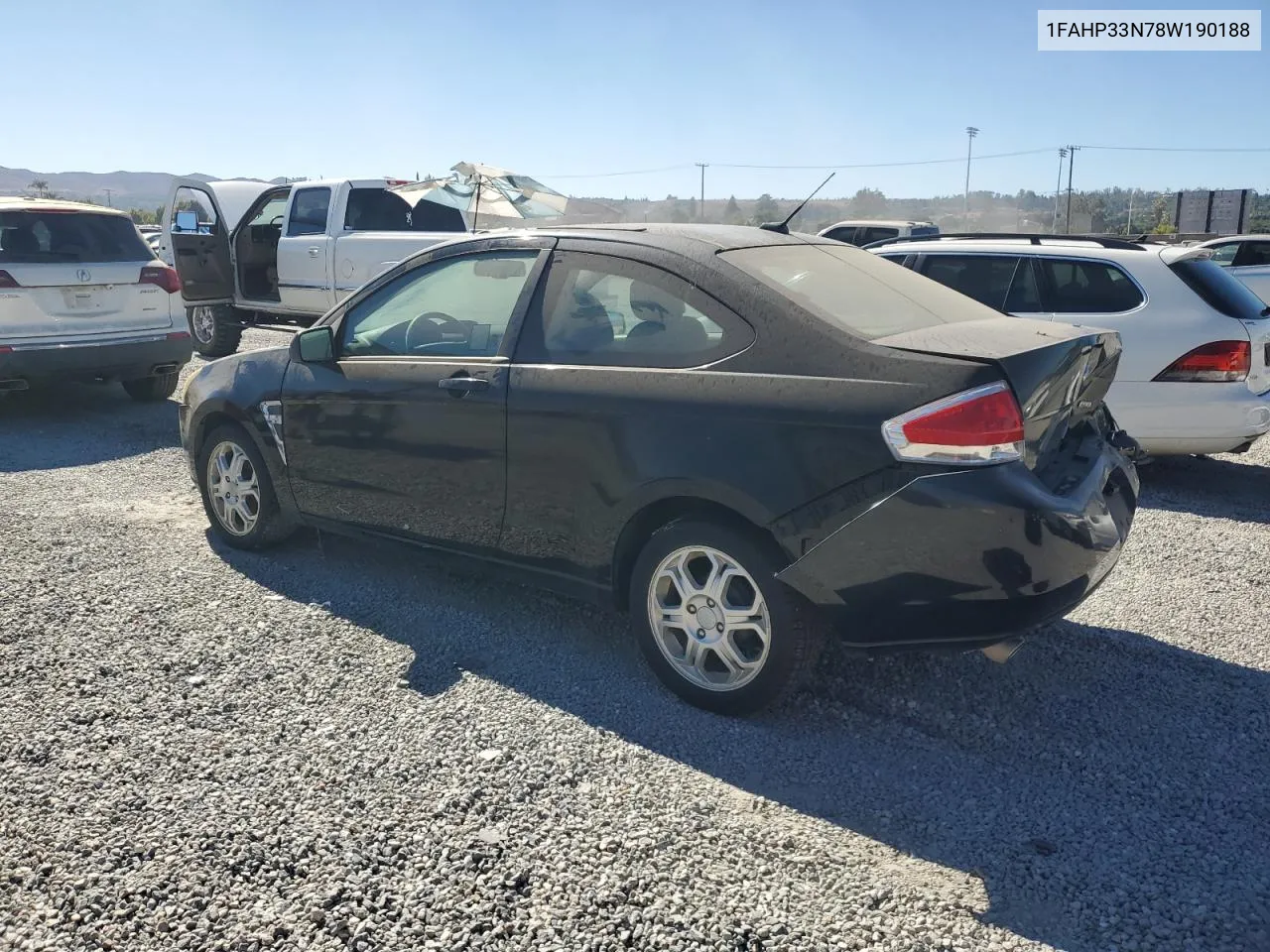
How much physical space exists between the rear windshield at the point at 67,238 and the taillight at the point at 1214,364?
27.5 ft

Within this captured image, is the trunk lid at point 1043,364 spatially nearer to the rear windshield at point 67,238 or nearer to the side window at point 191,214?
the rear windshield at point 67,238

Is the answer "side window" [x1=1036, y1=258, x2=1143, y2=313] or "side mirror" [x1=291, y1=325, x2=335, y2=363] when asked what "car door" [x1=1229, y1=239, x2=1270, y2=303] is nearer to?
"side window" [x1=1036, y1=258, x2=1143, y2=313]

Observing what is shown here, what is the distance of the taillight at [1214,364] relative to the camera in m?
6.36

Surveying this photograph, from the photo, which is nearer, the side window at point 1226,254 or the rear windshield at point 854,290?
the rear windshield at point 854,290

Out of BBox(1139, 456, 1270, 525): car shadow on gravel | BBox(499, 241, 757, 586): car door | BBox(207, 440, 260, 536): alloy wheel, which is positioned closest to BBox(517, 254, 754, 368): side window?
BBox(499, 241, 757, 586): car door

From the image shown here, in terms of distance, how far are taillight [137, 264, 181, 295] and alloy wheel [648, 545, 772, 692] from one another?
7.27m

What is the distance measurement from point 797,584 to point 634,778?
→ 809mm

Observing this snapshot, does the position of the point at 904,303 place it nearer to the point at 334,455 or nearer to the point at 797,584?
the point at 797,584

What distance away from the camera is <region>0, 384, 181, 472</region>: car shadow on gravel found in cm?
773

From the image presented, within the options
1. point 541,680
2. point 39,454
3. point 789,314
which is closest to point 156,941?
point 541,680

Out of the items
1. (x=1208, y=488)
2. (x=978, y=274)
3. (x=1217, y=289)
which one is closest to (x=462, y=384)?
(x=978, y=274)

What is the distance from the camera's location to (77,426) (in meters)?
8.84

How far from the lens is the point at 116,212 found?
358 inches

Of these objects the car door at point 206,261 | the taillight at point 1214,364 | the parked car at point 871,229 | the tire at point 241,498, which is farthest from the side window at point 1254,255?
the car door at point 206,261
